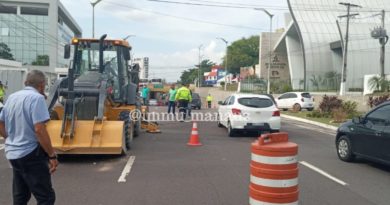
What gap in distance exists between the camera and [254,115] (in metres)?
16.4

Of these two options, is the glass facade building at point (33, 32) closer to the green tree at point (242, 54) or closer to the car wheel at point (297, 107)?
the green tree at point (242, 54)

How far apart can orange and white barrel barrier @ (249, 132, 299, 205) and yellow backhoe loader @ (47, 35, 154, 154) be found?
5850 millimetres

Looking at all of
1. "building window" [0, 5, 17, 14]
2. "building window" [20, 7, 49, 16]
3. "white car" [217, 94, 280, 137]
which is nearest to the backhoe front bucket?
"white car" [217, 94, 280, 137]

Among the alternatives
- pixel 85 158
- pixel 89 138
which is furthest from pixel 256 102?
pixel 89 138

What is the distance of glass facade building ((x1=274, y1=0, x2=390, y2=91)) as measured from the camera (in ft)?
212

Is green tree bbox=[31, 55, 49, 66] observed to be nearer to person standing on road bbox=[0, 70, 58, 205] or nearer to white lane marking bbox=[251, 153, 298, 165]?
person standing on road bbox=[0, 70, 58, 205]

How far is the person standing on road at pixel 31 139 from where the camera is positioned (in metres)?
5.09

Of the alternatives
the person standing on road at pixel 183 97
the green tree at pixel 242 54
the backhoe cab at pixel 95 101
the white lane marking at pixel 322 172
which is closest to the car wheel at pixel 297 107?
the person standing on road at pixel 183 97

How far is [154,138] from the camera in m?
15.8

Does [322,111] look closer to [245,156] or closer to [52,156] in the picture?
[245,156]

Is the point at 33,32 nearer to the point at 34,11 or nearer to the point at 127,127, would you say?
the point at 34,11

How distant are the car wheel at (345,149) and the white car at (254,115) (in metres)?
4.55

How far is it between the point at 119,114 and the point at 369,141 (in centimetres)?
641

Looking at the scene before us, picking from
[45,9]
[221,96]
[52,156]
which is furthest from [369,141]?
[45,9]
